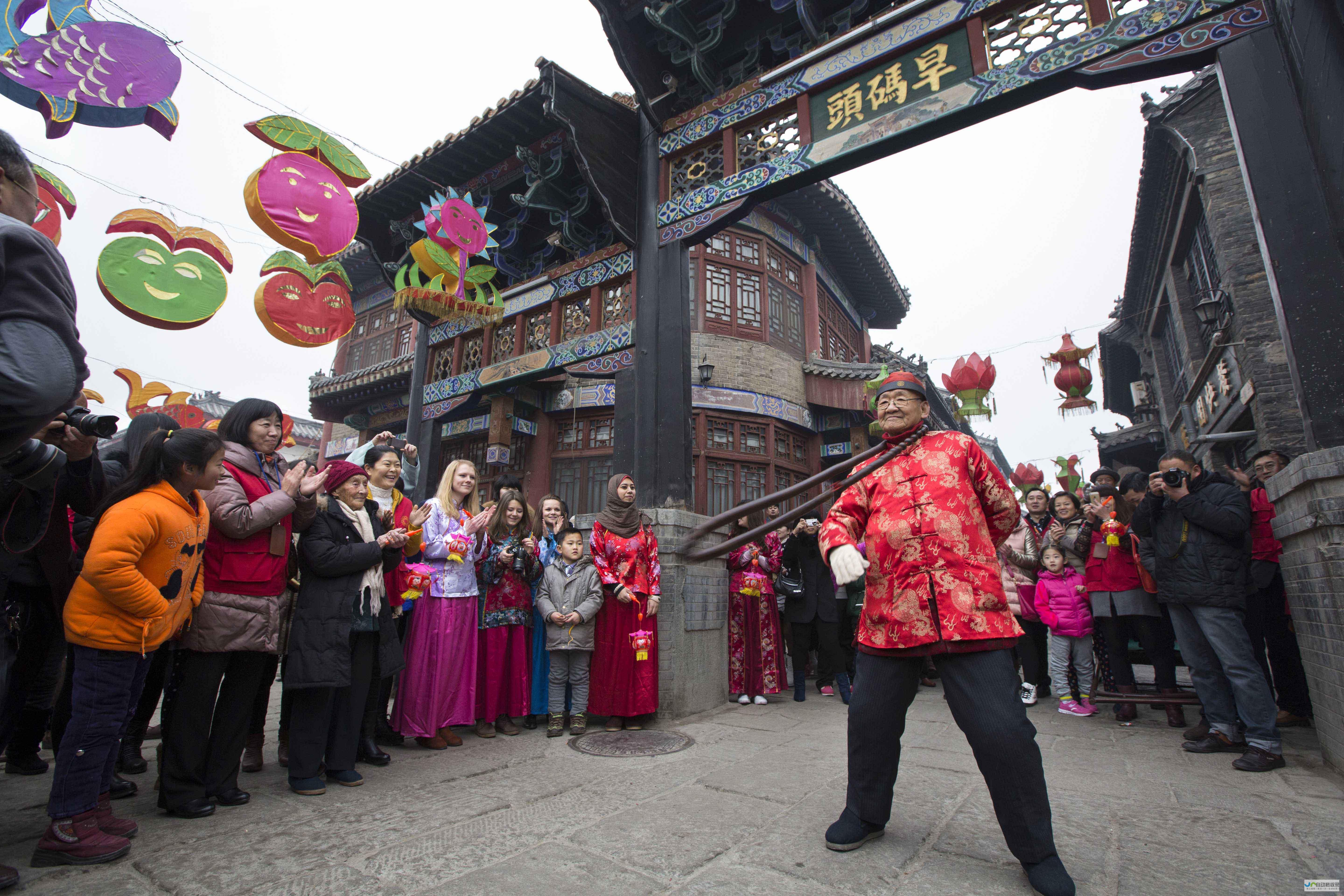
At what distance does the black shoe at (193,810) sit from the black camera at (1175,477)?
5233 mm

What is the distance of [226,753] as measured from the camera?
2.64 meters

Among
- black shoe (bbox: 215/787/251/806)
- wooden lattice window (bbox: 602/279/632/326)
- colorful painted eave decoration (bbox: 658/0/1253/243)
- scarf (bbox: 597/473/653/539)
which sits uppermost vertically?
colorful painted eave decoration (bbox: 658/0/1253/243)

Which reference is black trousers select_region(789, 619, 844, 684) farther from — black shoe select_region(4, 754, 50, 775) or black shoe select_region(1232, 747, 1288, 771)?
black shoe select_region(4, 754, 50, 775)

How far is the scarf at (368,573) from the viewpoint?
3.18 m

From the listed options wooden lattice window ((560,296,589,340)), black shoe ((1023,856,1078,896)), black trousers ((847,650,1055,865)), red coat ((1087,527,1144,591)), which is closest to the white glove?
black trousers ((847,650,1055,865))

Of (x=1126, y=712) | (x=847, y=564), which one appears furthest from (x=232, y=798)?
(x=1126, y=712)

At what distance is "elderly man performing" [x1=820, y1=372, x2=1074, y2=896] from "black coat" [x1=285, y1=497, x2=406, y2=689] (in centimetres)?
224

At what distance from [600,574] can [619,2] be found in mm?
5445

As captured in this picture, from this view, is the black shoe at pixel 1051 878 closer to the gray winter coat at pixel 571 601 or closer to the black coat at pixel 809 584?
the gray winter coat at pixel 571 601

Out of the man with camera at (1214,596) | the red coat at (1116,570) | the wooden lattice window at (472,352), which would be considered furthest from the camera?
the wooden lattice window at (472,352)

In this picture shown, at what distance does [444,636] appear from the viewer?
401cm

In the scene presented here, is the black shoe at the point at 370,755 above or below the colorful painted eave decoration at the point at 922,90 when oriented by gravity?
below

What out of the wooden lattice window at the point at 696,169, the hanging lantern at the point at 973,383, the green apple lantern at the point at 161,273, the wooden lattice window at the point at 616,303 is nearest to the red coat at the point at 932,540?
the wooden lattice window at the point at 696,169

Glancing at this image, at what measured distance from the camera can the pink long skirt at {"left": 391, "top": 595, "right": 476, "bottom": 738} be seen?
12.5 ft
